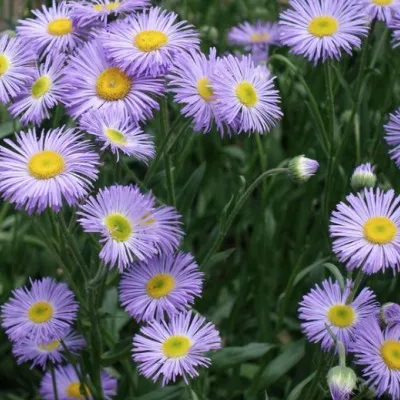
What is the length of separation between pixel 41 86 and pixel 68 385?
555 millimetres

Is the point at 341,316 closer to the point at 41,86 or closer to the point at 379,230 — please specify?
the point at 379,230

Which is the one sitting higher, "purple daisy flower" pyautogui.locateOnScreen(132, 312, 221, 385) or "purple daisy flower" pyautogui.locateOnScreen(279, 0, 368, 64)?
"purple daisy flower" pyautogui.locateOnScreen(279, 0, 368, 64)

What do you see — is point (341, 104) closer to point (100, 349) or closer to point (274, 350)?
point (274, 350)

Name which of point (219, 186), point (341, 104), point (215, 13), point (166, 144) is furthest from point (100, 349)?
point (215, 13)

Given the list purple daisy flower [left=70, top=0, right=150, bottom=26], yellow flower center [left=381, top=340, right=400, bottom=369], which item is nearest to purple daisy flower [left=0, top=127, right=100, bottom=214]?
purple daisy flower [left=70, top=0, right=150, bottom=26]


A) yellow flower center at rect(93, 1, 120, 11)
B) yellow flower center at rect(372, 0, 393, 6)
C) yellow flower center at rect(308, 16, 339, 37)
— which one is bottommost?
yellow flower center at rect(93, 1, 120, 11)

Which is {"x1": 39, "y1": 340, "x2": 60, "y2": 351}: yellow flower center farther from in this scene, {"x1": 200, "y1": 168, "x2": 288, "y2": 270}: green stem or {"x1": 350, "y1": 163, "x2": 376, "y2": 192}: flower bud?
{"x1": 350, "y1": 163, "x2": 376, "y2": 192}: flower bud

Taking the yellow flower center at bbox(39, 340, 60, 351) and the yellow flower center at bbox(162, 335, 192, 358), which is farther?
the yellow flower center at bbox(39, 340, 60, 351)

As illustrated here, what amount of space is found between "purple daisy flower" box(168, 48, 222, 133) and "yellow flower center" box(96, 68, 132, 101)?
0.22 ft

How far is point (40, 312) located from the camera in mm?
1290

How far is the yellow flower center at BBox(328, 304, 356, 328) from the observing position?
1142 mm

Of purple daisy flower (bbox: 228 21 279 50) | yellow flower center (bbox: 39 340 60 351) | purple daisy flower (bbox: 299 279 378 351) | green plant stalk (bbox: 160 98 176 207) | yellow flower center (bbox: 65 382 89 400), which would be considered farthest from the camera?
purple daisy flower (bbox: 228 21 279 50)

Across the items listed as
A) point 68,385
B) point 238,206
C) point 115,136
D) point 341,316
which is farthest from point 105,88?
point 68,385

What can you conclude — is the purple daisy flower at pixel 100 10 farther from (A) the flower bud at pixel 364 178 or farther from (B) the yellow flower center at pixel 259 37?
(B) the yellow flower center at pixel 259 37
